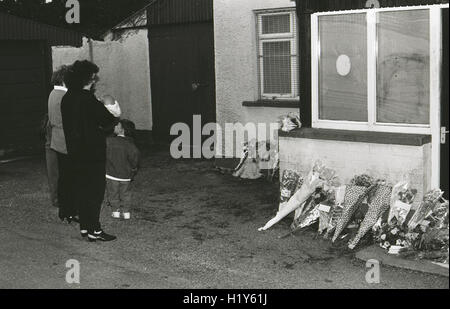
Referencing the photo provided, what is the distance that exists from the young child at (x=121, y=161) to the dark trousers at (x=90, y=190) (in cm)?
63

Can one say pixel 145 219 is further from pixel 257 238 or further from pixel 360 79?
pixel 360 79

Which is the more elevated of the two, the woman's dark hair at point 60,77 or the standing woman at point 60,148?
the woman's dark hair at point 60,77

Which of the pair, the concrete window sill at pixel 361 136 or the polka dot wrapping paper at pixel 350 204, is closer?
the polka dot wrapping paper at pixel 350 204

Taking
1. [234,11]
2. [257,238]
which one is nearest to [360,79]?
[257,238]

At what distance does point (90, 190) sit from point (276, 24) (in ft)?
15.2

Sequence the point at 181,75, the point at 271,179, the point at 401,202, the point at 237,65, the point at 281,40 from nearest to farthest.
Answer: the point at 401,202, the point at 271,179, the point at 281,40, the point at 237,65, the point at 181,75

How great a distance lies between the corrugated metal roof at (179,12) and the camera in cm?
1283

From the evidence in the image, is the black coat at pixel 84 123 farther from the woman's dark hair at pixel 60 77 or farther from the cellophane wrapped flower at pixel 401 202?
the cellophane wrapped flower at pixel 401 202

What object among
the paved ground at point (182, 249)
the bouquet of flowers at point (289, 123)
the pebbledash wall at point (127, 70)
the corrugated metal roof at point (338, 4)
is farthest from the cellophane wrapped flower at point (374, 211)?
the pebbledash wall at point (127, 70)

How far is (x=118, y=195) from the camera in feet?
27.1

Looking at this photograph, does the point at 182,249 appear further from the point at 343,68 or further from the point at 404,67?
the point at 404,67

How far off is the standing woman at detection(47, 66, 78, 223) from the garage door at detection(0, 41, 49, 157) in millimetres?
5717

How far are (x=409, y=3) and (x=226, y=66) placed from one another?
4.41 metres

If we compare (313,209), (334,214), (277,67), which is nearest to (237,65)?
(277,67)
